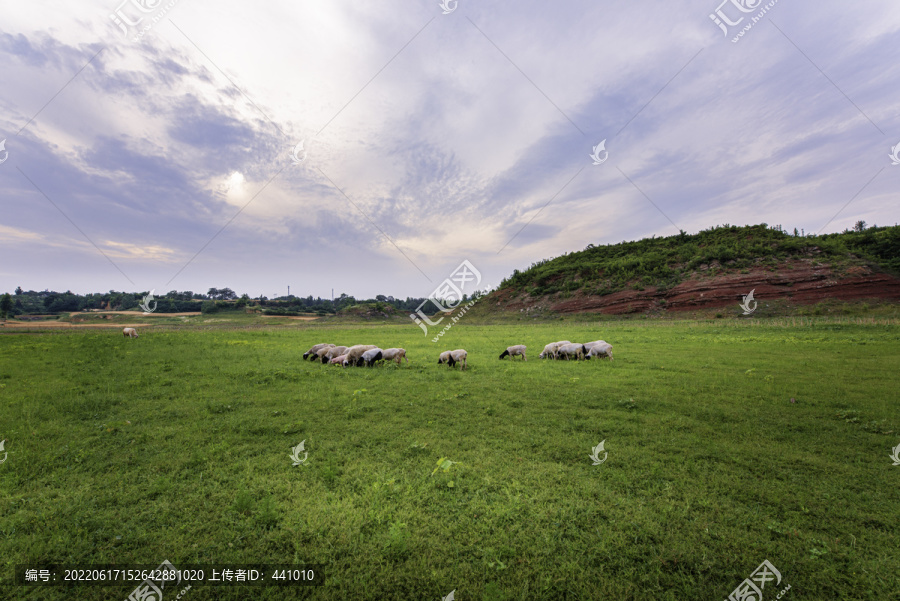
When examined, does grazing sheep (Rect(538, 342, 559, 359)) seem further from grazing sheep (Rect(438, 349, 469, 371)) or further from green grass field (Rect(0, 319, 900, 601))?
green grass field (Rect(0, 319, 900, 601))

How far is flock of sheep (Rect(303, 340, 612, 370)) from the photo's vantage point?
1675 centimetres

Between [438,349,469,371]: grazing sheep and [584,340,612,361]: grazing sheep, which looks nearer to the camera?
[438,349,469,371]: grazing sheep

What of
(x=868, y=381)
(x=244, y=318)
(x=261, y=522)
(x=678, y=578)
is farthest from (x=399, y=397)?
(x=244, y=318)

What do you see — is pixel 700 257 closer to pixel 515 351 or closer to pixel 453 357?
pixel 515 351

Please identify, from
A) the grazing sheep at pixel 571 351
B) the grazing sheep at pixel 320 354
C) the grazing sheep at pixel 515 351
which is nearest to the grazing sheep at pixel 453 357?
the grazing sheep at pixel 515 351

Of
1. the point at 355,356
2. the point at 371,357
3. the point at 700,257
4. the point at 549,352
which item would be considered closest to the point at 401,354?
the point at 371,357

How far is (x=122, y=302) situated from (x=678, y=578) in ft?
309

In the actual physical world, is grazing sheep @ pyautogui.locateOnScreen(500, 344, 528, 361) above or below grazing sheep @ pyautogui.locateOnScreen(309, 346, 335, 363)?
above

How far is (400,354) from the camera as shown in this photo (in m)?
17.2

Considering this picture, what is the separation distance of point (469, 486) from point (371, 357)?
39.0 feet

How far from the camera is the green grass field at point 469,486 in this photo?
157 inches

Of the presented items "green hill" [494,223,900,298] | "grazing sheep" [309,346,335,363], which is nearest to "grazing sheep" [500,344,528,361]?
"grazing sheep" [309,346,335,363]

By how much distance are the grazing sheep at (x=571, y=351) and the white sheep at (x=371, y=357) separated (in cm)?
1010

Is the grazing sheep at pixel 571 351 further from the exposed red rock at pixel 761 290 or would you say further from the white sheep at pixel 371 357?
the exposed red rock at pixel 761 290
